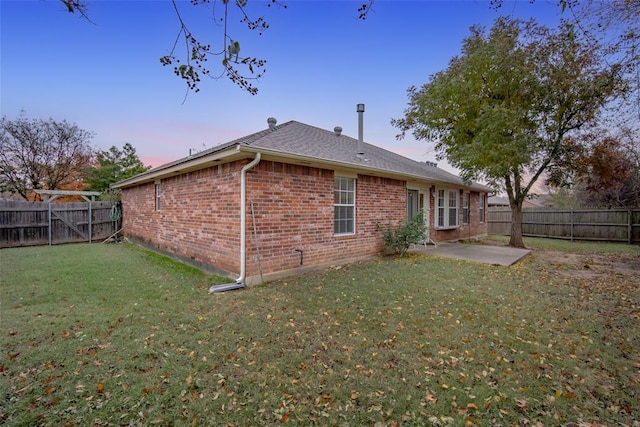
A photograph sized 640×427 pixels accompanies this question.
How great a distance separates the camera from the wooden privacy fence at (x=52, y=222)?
11141 mm

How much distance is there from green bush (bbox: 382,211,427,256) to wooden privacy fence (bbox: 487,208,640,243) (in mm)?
12506

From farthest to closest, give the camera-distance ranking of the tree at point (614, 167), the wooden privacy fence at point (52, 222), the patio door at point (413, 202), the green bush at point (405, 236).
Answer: the wooden privacy fence at point (52, 222)
the patio door at point (413, 202)
the tree at point (614, 167)
the green bush at point (405, 236)

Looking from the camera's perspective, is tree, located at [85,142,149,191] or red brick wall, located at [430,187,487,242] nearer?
red brick wall, located at [430,187,487,242]

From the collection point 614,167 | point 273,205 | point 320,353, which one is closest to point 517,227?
point 614,167

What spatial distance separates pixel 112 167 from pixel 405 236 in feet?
81.2

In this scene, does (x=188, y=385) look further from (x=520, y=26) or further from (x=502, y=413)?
(x=520, y=26)

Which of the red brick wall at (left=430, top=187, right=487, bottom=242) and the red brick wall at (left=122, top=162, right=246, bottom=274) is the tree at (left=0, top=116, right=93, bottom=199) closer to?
the red brick wall at (left=122, top=162, right=246, bottom=274)

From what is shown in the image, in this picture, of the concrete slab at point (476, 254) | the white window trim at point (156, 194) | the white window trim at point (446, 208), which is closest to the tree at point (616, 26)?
the concrete slab at point (476, 254)

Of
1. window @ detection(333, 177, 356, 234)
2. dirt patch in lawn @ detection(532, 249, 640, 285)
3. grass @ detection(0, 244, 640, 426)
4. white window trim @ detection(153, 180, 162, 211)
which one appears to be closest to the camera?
grass @ detection(0, 244, 640, 426)

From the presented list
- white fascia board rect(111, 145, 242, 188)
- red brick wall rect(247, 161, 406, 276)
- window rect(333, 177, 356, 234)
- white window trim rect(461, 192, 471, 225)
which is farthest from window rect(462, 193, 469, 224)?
white fascia board rect(111, 145, 242, 188)

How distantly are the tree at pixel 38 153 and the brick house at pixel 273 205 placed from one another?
1403 cm

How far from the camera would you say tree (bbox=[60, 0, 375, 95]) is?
2.68m

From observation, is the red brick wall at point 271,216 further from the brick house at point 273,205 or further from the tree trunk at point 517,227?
the tree trunk at point 517,227

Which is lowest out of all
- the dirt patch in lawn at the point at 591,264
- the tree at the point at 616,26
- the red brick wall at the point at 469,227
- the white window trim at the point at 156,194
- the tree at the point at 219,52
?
the dirt patch in lawn at the point at 591,264
